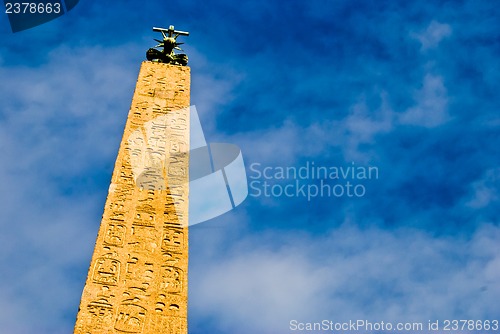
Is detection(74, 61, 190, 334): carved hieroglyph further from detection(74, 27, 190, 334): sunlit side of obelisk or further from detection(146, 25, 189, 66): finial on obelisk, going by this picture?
detection(146, 25, 189, 66): finial on obelisk

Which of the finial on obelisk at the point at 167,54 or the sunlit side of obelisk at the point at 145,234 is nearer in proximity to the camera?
the sunlit side of obelisk at the point at 145,234

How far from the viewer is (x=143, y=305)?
6.25 m

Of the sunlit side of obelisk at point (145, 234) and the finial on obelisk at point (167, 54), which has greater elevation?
the finial on obelisk at point (167, 54)

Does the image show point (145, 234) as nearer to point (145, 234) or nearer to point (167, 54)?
point (145, 234)

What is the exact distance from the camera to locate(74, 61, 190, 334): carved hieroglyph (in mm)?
6160

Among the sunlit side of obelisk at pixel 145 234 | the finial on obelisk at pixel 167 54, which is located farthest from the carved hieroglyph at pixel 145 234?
the finial on obelisk at pixel 167 54

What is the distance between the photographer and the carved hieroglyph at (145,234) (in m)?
6.16

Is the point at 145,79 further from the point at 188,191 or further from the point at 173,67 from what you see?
the point at 188,191

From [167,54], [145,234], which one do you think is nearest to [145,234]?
[145,234]

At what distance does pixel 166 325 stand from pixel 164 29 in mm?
5985

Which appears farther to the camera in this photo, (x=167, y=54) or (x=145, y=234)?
(x=167, y=54)

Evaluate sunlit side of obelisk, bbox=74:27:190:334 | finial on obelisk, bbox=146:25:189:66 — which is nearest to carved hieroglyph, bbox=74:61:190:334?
sunlit side of obelisk, bbox=74:27:190:334

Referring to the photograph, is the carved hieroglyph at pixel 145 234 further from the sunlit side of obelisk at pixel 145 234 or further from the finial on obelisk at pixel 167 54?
the finial on obelisk at pixel 167 54

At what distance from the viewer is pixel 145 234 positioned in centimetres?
691
